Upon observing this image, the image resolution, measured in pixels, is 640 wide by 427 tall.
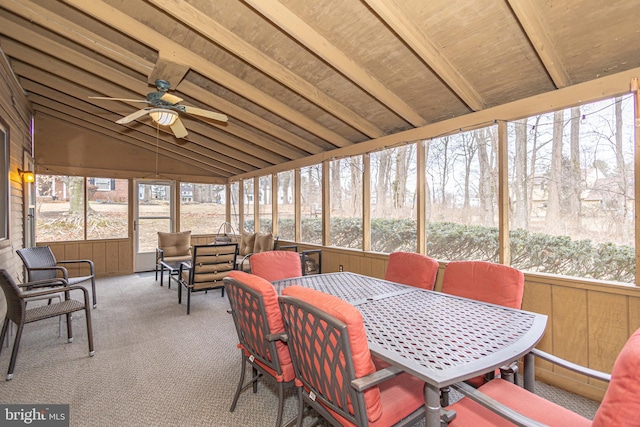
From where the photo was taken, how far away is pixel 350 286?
251 cm

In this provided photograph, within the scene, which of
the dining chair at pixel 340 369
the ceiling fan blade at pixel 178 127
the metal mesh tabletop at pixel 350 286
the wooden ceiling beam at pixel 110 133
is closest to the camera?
the dining chair at pixel 340 369

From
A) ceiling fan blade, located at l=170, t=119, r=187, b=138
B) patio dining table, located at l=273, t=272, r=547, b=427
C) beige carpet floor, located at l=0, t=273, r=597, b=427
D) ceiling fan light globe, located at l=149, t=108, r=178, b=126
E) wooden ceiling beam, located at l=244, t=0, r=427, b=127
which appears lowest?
beige carpet floor, located at l=0, t=273, r=597, b=427

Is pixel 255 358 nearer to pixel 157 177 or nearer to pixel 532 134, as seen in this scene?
pixel 532 134

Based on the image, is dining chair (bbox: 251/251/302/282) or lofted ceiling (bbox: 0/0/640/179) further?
dining chair (bbox: 251/251/302/282)

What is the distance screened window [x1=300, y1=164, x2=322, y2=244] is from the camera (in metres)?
5.34

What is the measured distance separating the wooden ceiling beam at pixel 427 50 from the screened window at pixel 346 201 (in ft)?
6.04

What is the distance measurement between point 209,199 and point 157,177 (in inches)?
53.7

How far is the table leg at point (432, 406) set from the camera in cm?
118

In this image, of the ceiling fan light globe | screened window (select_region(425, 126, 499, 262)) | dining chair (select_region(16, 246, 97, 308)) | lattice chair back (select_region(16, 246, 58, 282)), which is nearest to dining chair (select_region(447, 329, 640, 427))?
screened window (select_region(425, 126, 499, 262))

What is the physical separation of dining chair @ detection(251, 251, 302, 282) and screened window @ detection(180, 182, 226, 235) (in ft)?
18.3

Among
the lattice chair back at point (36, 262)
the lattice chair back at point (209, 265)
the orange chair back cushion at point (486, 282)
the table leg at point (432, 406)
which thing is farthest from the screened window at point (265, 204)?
the table leg at point (432, 406)

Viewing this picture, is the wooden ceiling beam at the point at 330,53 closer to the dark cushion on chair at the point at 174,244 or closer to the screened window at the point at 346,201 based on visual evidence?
the screened window at the point at 346,201

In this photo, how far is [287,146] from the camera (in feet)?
17.9

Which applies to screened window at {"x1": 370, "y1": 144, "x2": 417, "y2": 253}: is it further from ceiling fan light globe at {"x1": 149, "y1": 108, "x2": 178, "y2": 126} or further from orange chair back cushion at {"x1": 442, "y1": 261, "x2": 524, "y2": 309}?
ceiling fan light globe at {"x1": 149, "y1": 108, "x2": 178, "y2": 126}
